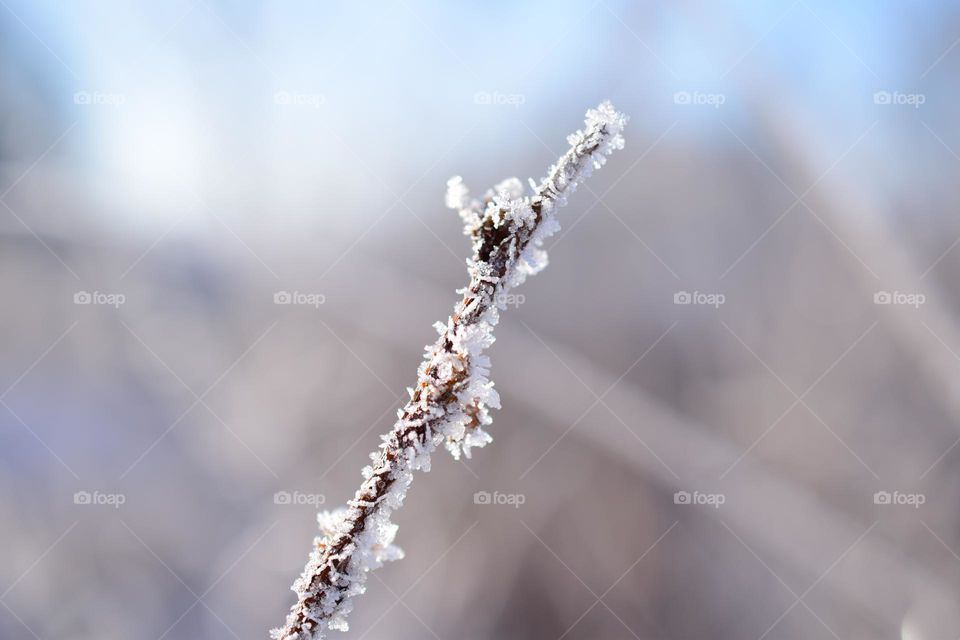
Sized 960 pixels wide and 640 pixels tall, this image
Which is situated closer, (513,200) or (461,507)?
(513,200)

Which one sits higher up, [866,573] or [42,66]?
[866,573]

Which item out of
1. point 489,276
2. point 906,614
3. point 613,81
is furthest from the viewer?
point 613,81

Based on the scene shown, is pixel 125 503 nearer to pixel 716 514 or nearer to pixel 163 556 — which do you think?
pixel 163 556

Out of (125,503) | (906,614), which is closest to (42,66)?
(125,503)

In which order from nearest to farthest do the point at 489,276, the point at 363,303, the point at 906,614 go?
the point at 489,276, the point at 906,614, the point at 363,303

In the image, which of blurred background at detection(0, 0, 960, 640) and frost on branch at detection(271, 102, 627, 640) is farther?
blurred background at detection(0, 0, 960, 640)

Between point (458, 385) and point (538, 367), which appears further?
point (538, 367)

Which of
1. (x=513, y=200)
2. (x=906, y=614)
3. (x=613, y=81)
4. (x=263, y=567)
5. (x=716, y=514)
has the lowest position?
(x=263, y=567)

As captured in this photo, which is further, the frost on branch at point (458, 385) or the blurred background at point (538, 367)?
the blurred background at point (538, 367)
